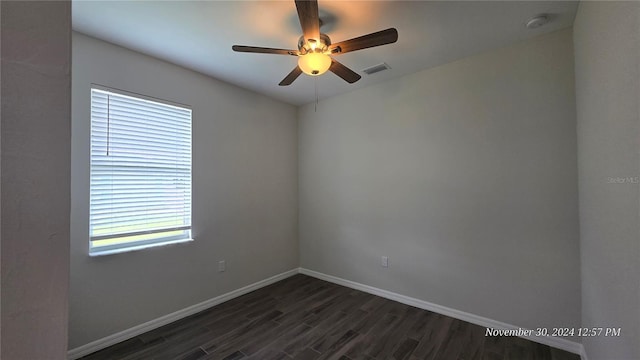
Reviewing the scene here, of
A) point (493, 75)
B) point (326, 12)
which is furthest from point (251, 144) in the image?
point (493, 75)

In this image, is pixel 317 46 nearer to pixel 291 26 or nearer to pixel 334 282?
pixel 291 26

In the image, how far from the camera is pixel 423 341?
2312mm

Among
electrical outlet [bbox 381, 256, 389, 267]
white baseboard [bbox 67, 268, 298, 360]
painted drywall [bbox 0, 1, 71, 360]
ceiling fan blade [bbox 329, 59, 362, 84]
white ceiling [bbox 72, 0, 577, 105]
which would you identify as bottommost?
white baseboard [bbox 67, 268, 298, 360]

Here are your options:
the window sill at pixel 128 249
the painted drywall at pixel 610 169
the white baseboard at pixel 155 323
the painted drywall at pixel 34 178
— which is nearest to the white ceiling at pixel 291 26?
the painted drywall at pixel 610 169

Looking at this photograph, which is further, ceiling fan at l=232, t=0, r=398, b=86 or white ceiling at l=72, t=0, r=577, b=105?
white ceiling at l=72, t=0, r=577, b=105

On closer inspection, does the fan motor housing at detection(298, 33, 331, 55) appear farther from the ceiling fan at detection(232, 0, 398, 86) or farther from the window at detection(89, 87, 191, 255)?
the window at detection(89, 87, 191, 255)

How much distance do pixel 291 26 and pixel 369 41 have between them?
2.38 ft

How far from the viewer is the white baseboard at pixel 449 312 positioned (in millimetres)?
2139

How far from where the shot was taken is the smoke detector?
1980 millimetres

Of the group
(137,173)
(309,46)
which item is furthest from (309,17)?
(137,173)

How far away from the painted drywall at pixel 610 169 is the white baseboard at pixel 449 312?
7.7 inches

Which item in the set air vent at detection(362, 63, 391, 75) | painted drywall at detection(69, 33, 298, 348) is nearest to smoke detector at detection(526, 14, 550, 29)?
air vent at detection(362, 63, 391, 75)

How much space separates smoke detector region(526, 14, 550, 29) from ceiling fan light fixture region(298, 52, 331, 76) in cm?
163

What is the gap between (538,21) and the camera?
2.01m
